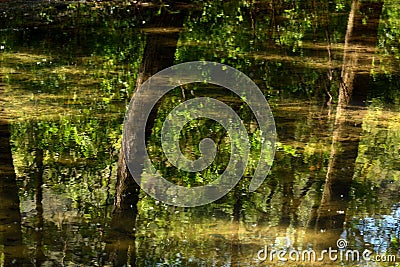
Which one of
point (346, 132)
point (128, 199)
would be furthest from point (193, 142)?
point (346, 132)

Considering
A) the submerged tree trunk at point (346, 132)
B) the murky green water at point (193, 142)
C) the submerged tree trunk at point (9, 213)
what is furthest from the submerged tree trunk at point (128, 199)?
the submerged tree trunk at point (346, 132)

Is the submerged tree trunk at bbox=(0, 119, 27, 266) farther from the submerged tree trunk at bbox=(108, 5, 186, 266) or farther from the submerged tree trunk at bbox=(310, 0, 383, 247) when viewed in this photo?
the submerged tree trunk at bbox=(310, 0, 383, 247)

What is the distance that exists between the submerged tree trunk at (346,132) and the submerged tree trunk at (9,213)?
6.93 feet

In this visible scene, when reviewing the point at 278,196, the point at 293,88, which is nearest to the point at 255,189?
the point at 278,196

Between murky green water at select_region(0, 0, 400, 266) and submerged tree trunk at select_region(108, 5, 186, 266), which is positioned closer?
submerged tree trunk at select_region(108, 5, 186, 266)

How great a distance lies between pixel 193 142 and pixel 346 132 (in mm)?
1579

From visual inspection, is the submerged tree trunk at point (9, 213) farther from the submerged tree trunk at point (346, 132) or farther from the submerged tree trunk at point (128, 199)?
the submerged tree trunk at point (346, 132)

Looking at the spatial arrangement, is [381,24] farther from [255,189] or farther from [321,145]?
[255,189]

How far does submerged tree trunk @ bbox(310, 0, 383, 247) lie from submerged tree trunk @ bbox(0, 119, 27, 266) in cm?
211

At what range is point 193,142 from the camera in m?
7.03

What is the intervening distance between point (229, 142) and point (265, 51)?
4.08 metres

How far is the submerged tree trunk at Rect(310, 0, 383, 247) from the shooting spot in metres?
5.55

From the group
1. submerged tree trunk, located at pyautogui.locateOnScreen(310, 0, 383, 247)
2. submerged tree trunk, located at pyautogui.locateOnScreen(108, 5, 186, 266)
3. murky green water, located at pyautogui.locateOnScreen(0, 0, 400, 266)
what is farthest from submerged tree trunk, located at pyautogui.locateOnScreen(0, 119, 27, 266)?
submerged tree trunk, located at pyautogui.locateOnScreen(310, 0, 383, 247)

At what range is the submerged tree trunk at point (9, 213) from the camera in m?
4.81
